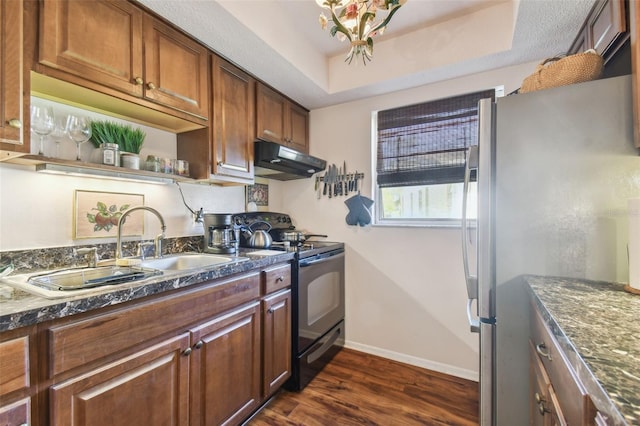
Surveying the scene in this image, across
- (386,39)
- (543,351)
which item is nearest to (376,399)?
(543,351)

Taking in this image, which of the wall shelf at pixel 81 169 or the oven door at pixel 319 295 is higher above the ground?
the wall shelf at pixel 81 169

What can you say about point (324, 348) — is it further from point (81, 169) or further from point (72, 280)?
point (81, 169)

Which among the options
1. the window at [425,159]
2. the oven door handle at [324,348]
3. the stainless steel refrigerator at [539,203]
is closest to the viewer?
the stainless steel refrigerator at [539,203]

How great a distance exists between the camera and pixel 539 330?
37.8 inches

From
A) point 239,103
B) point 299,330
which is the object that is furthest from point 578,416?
point 239,103

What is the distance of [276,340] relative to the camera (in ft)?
5.74

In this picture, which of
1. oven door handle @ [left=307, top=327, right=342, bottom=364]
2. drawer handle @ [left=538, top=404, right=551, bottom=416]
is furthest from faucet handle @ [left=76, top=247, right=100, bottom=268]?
drawer handle @ [left=538, top=404, right=551, bottom=416]

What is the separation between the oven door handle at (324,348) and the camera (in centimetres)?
204

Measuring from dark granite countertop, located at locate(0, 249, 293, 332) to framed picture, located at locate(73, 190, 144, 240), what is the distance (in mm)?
474

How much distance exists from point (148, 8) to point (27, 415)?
1.73 meters

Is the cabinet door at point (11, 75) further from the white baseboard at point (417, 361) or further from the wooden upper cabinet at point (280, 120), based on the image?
the white baseboard at point (417, 361)

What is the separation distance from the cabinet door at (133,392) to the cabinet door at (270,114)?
5.10 feet

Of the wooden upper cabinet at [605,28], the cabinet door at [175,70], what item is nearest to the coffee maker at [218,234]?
the cabinet door at [175,70]

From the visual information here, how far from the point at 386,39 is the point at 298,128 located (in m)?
1.03
